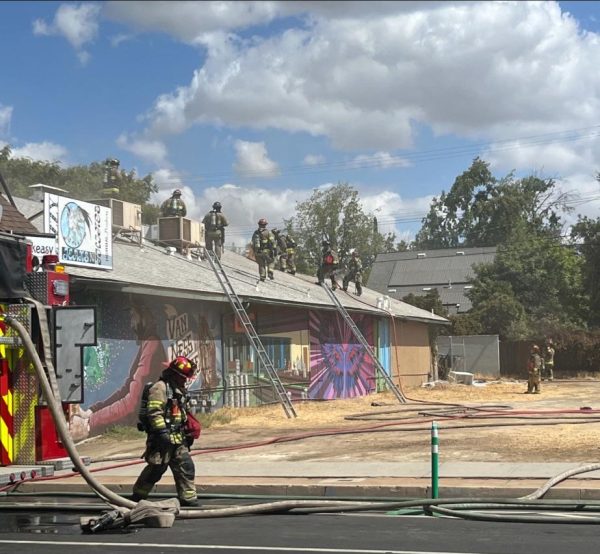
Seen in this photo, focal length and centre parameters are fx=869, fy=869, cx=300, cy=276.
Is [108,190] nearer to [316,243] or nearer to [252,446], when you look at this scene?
[252,446]

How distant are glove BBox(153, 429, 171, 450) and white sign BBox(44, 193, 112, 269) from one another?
302 inches

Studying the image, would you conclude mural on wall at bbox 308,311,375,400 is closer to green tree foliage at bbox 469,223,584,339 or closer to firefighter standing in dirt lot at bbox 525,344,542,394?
firefighter standing in dirt lot at bbox 525,344,542,394

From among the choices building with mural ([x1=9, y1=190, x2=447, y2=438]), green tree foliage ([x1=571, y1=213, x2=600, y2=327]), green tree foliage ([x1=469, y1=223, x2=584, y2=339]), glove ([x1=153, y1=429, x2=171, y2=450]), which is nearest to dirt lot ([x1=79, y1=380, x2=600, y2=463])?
building with mural ([x1=9, y1=190, x2=447, y2=438])

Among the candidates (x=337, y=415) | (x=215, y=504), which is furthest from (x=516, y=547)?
(x=337, y=415)

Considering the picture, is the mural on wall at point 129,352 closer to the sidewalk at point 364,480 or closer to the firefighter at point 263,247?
the sidewalk at point 364,480

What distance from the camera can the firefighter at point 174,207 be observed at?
1020 inches

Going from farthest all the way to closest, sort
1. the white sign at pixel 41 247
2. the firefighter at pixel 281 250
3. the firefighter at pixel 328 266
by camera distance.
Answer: the firefighter at pixel 281 250, the firefighter at pixel 328 266, the white sign at pixel 41 247

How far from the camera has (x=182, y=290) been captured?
725 inches

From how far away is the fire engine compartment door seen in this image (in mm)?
6727

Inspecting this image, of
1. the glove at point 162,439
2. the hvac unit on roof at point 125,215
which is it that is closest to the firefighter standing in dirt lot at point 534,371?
the hvac unit on roof at point 125,215

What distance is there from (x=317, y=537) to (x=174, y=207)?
19299 millimetres

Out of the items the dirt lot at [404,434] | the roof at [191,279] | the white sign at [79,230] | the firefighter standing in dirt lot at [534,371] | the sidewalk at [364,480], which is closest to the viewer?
the sidewalk at [364,480]

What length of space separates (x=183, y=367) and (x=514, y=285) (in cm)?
5381

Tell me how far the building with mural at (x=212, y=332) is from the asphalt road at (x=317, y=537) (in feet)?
10.8
